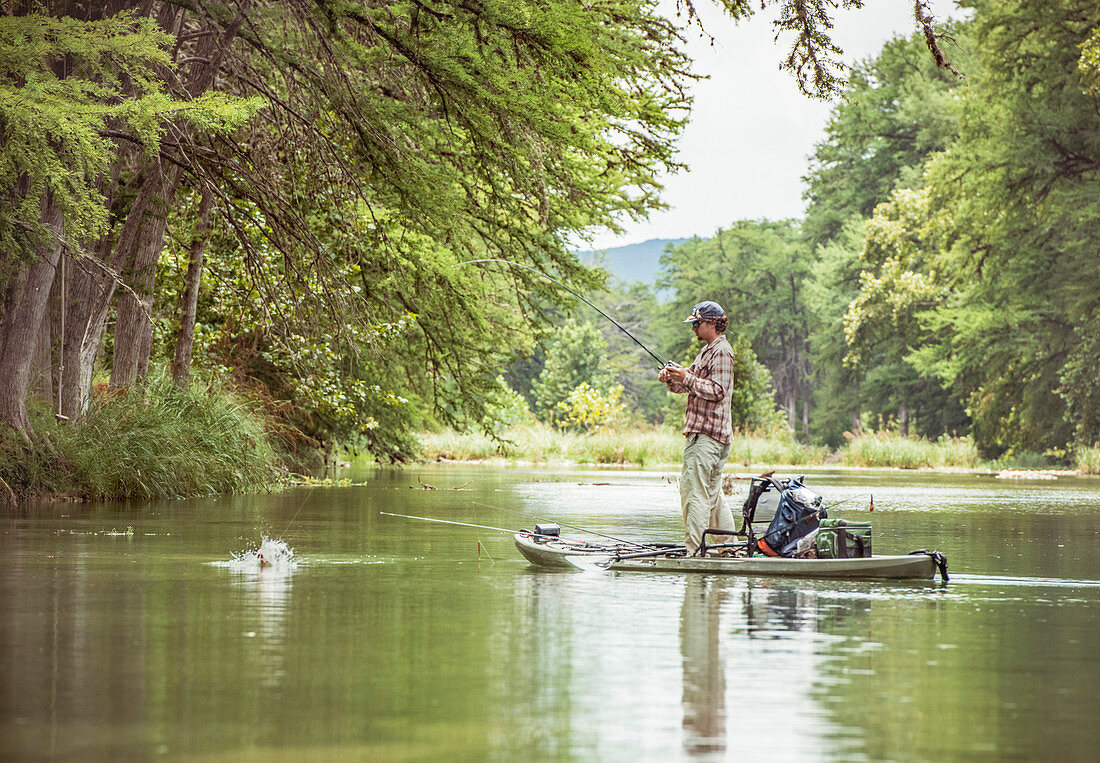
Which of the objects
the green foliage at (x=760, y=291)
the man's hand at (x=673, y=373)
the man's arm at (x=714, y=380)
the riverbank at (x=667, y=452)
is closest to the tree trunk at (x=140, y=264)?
the man's hand at (x=673, y=373)

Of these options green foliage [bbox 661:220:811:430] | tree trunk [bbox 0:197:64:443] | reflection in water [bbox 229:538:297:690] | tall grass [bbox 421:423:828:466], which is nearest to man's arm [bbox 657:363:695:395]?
reflection in water [bbox 229:538:297:690]

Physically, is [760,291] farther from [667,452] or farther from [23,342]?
[23,342]

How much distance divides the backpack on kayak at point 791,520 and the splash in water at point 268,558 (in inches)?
138

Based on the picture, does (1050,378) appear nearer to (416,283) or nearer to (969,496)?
(969,496)

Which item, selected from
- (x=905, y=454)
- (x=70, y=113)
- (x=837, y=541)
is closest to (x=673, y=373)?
(x=837, y=541)

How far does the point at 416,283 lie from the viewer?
21188 millimetres

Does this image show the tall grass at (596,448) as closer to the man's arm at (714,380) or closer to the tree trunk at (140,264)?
the tree trunk at (140,264)

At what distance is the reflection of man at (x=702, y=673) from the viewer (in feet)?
16.6

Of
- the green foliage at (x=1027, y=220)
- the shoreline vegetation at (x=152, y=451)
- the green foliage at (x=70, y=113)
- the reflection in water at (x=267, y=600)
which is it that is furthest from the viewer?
the green foliage at (x=1027, y=220)

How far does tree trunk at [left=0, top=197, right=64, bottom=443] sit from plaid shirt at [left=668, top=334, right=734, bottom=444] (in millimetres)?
8851

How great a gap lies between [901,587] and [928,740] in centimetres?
516

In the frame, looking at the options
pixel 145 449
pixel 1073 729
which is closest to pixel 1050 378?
pixel 145 449

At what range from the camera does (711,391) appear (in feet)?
36.1

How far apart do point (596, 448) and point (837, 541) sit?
34.1 meters
